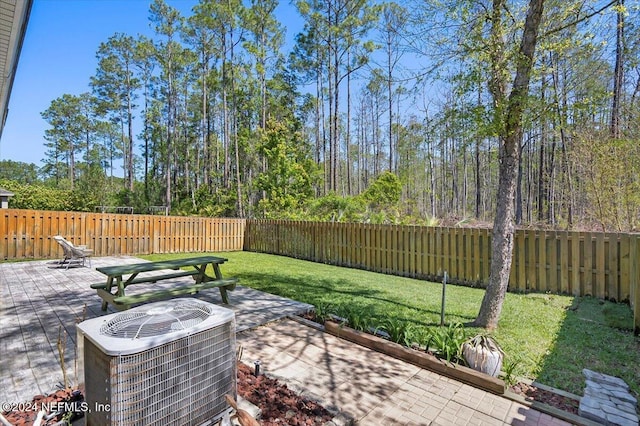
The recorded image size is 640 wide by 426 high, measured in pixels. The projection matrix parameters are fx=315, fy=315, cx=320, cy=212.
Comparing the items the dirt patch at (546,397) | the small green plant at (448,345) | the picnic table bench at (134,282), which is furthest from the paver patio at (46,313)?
the dirt patch at (546,397)

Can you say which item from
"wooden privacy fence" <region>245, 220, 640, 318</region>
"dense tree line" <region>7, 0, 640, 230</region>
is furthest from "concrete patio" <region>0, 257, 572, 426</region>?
"wooden privacy fence" <region>245, 220, 640, 318</region>

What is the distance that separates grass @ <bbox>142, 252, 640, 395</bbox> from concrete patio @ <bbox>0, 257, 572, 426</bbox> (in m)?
0.61

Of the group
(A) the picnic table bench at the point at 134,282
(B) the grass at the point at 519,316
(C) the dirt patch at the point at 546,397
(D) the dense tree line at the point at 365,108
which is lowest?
(C) the dirt patch at the point at 546,397

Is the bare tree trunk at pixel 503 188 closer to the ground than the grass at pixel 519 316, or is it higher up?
higher up

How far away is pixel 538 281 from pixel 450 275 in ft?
5.44

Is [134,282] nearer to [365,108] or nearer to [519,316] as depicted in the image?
[519,316]

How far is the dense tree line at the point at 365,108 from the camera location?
4.08 metres

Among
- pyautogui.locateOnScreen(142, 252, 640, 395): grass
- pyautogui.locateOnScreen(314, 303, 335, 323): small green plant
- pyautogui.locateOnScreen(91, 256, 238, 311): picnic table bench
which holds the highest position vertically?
pyautogui.locateOnScreen(91, 256, 238, 311): picnic table bench

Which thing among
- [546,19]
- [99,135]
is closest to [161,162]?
[99,135]

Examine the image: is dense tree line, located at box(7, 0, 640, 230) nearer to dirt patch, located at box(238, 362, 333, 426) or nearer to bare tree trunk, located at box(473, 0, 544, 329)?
bare tree trunk, located at box(473, 0, 544, 329)

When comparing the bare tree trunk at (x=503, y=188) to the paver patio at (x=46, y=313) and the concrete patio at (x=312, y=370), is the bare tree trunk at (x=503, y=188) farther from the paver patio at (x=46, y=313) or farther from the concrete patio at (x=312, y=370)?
the paver patio at (x=46, y=313)

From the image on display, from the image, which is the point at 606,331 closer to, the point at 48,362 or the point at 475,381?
the point at 475,381

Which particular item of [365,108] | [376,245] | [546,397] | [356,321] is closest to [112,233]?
[376,245]

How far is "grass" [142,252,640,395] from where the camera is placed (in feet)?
10.0
